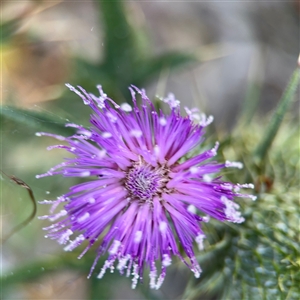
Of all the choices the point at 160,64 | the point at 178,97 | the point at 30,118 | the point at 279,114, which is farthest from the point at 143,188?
the point at 178,97

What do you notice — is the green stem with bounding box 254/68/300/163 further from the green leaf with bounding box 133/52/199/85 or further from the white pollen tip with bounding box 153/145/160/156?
the green leaf with bounding box 133/52/199/85

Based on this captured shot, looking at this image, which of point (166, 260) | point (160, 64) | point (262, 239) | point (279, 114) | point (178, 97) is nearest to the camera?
point (166, 260)

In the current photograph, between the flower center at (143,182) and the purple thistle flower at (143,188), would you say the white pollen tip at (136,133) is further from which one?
the flower center at (143,182)

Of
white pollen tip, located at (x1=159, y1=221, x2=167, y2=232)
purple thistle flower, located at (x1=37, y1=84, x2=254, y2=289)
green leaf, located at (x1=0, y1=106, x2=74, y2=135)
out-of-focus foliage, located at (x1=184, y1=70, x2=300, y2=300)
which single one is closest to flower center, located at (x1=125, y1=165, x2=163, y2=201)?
purple thistle flower, located at (x1=37, y1=84, x2=254, y2=289)

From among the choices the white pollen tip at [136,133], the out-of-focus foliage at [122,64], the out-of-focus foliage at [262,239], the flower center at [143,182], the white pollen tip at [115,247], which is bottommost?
the out-of-focus foliage at [262,239]

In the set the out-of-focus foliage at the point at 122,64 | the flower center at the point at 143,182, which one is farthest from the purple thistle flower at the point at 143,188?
the out-of-focus foliage at the point at 122,64

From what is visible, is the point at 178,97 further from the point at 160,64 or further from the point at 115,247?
the point at 115,247
